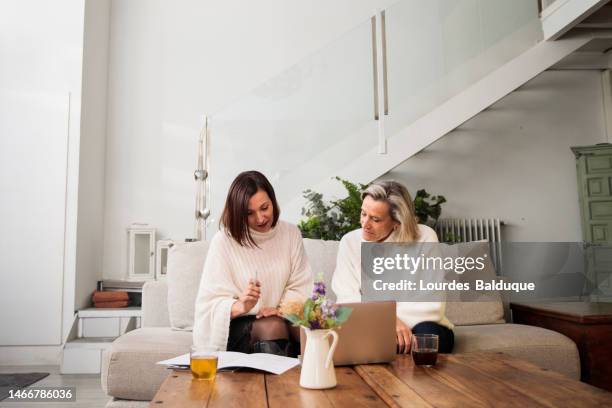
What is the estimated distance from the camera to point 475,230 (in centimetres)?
530

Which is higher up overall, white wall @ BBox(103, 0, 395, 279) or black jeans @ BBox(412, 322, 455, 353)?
white wall @ BBox(103, 0, 395, 279)

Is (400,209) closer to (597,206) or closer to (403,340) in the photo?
(403,340)

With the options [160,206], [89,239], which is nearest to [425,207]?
[160,206]

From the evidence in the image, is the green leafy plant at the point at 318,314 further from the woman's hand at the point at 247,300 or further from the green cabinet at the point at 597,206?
the green cabinet at the point at 597,206

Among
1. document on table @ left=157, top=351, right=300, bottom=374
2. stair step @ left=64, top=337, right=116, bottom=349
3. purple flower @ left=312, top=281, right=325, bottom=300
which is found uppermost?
purple flower @ left=312, top=281, right=325, bottom=300

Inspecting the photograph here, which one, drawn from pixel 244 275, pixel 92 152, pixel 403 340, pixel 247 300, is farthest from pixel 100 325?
pixel 403 340

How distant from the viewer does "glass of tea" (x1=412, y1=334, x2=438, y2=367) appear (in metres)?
1.64

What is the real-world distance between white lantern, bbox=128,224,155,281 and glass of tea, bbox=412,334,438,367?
3.63 m

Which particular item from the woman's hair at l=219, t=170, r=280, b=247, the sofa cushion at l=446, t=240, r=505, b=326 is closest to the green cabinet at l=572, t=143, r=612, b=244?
the sofa cushion at l=446, t=240, r=505, b=326

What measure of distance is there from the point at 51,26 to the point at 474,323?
12.9 ft

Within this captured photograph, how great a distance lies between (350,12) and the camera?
5551 millimetres

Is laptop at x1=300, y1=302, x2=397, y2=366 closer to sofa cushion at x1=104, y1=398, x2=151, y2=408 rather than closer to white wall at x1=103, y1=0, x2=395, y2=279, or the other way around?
sofa cushion at x1=104, y1=398, x2=151, y2=408

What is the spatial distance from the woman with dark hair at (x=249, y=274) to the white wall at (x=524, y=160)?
3.16 m

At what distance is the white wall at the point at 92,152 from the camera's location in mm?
4547
